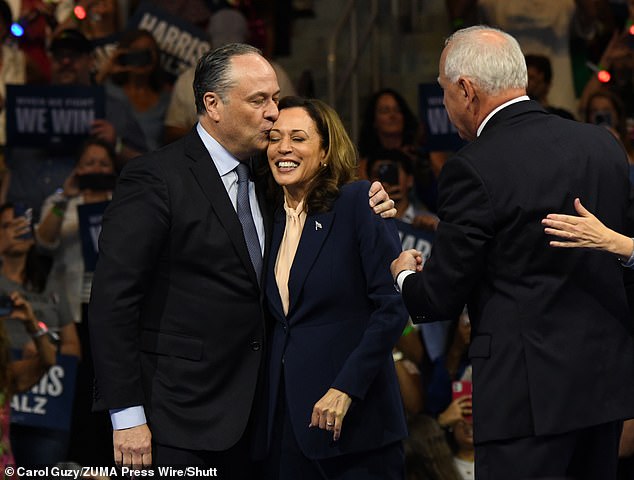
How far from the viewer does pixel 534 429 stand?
289 centimetres

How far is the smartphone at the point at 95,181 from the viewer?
19.9ft

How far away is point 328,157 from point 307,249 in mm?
290

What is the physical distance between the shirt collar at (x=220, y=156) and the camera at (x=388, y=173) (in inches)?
99.8

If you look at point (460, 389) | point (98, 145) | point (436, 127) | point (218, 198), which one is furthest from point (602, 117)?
point (218, 198)

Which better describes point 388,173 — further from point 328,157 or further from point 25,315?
point 328,157

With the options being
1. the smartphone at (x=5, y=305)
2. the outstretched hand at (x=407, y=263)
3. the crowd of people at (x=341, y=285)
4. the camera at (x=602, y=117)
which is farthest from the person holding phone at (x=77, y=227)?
the outstretched hand at (x=407, y=263)

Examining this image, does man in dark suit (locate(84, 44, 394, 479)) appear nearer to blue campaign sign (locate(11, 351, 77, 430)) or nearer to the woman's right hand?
the woman's right hand

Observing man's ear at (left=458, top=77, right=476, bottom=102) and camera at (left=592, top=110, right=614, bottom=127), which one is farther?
camera at (left=592, top=110, right=614, bottom=127)

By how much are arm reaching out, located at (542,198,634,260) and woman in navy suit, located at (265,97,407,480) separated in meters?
0.67

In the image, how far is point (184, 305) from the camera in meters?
3.25

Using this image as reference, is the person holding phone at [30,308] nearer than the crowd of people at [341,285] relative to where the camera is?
No

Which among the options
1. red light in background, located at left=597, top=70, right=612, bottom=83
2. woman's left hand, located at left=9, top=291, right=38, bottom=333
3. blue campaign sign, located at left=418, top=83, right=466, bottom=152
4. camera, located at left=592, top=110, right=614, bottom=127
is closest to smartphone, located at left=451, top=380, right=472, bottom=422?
blue campaign sign, located at left=418, top=83, right=466, bottom=152

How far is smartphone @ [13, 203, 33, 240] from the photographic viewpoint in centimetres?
596

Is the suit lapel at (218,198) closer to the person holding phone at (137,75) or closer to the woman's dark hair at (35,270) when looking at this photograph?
the woman's dark hair at (35,270)
